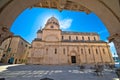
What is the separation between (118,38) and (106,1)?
140 centimetres

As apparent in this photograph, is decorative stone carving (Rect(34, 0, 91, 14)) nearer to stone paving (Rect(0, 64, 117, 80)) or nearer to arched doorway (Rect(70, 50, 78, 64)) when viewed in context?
stone paving (Rect(0, 64, 117, 80))

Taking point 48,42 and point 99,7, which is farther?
point 48,42

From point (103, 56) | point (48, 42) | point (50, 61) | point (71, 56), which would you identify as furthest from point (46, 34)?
point (103, 56)

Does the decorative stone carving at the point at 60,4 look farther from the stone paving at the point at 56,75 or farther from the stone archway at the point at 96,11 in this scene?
the stone paving at the point at 56,75

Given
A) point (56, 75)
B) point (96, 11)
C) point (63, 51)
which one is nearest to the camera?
point (96, 11)

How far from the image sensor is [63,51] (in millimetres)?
28984

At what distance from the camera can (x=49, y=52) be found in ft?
92.0

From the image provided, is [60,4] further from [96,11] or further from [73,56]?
[73,56]

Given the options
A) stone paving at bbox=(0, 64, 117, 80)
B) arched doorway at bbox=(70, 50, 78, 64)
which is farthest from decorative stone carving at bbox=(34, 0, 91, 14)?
arched doorway at bbox=(70, 50, 78, 64)

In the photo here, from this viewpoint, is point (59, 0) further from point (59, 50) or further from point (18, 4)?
point (59, 50)

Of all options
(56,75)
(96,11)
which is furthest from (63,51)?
(96,11)

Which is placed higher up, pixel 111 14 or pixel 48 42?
pixel 48 42

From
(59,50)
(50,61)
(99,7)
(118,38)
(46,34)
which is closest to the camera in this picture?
(118,38)

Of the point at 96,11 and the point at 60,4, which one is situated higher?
the point at 60,4
